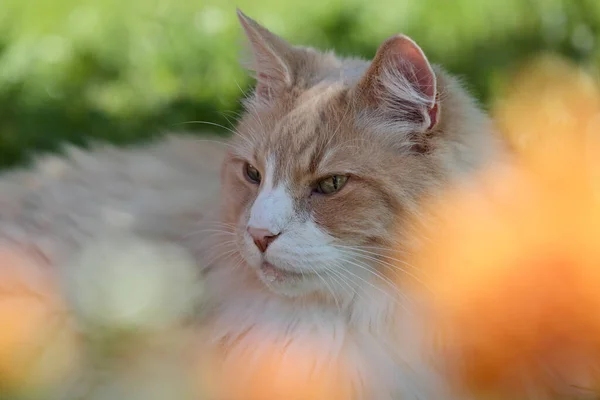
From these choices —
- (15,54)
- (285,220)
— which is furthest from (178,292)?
(15,54)

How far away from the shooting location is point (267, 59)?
1650 millimetres

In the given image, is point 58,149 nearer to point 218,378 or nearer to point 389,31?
point 218,378

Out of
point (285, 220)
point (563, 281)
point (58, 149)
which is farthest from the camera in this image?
point (58, 149)

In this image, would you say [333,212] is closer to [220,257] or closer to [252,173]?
[252,173]

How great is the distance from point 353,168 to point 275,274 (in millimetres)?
284

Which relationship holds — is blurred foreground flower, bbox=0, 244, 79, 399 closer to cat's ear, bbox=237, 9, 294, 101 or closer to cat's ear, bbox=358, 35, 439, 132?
cat's ear, bbox=237, 9, 294, 101

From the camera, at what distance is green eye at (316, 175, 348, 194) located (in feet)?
4.85

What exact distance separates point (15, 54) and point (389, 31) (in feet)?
5.21

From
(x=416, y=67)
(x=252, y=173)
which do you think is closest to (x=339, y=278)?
(x=252, y=173)

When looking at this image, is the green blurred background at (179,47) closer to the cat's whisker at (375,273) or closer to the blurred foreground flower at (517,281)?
the blurred foreground flower at (517,281)

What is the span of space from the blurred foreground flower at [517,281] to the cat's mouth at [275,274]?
267 mm

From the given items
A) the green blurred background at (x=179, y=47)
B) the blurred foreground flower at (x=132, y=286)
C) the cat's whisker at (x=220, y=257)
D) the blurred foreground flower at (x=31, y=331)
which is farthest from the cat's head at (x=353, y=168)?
the green blurred background at (x=179, y=47)

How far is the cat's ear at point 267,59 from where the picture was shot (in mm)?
1601

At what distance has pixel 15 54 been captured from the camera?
112 inches
